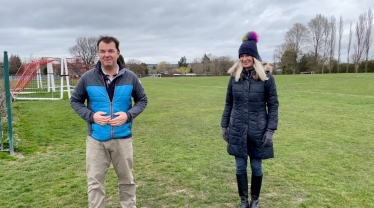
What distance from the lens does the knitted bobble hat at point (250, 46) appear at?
3.31 m

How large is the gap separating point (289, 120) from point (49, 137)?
22.0 feet

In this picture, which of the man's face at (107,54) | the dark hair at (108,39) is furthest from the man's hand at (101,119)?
the dark hair at (108,39)

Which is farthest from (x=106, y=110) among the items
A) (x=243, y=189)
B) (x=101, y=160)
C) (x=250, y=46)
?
(x=243, y=189)

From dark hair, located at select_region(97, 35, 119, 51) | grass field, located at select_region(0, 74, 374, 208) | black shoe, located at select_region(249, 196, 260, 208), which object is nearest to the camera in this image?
dark hair, located at select_region(97, 35, 119, 51)

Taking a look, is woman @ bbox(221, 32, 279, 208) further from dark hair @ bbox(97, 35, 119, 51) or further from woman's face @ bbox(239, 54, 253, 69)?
dark hair @ bbox(97, 35, 119, 51)

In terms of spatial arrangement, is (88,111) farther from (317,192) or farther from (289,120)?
(289,120)

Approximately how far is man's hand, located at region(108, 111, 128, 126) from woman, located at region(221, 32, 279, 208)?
1261mm

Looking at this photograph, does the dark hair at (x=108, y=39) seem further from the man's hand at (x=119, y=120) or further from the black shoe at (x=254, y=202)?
the black shoe at (x=254, y=202)

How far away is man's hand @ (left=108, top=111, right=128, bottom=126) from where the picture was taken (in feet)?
9.32

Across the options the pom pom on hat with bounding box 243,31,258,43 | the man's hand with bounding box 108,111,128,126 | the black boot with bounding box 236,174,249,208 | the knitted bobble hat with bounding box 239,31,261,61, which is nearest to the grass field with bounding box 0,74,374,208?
the black boot with bounding box 236,174,249,208

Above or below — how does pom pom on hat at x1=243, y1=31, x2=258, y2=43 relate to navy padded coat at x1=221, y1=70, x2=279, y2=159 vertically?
above

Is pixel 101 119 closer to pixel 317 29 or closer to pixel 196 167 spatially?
pixel 196 167

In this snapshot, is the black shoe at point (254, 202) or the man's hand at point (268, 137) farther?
the black shoe at point (254, 202)

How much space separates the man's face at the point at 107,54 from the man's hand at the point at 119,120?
18.9 inches
